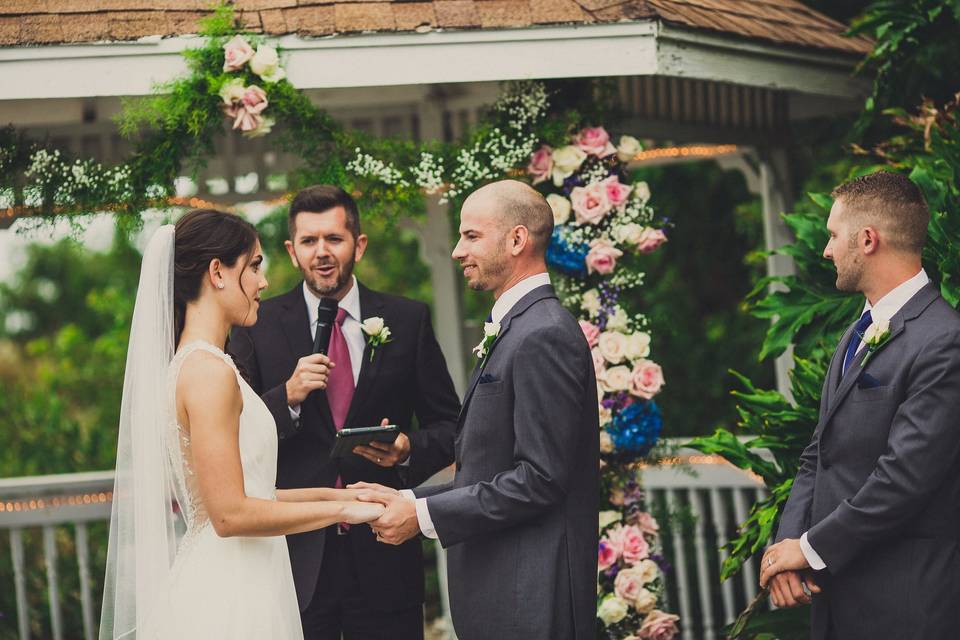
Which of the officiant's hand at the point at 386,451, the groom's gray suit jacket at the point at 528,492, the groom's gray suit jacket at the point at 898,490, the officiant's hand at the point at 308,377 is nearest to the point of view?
the groom's gray suit jacket at the point at 898,490

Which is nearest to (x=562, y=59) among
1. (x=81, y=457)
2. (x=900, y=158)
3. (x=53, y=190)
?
(x=900, y=158)

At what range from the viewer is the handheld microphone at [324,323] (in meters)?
4.48

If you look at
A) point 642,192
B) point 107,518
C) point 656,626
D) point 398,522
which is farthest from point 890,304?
point 107,518

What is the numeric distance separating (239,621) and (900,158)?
385 centimetres

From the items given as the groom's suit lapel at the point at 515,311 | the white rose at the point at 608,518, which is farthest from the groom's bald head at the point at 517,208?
the white rose at the point at 608,518

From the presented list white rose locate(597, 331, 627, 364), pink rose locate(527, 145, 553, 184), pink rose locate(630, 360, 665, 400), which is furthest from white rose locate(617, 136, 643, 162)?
pink rose locate(630, 360, 665, 400)

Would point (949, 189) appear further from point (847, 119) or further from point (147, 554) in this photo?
point (147, 554)

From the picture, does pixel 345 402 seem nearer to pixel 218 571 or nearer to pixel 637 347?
pixel 218 571

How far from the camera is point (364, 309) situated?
191 inches

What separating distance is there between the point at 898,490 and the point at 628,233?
7.19 feet

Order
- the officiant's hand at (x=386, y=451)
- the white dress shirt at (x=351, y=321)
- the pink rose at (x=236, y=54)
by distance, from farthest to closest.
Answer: the pink rose at (x=236, y=54) < the white dress shirt at (x=351, y=321) < the officiant's hand at (x=386, y=451)

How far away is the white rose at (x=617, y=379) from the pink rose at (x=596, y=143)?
3.25 ft

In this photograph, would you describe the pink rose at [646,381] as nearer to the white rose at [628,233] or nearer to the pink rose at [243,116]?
the white rose at [628,233]

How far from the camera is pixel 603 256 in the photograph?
5445mm
